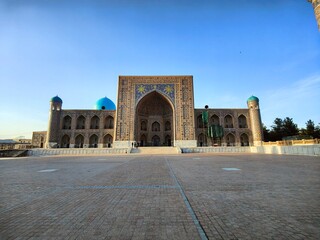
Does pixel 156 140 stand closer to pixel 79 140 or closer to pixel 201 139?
pixel 201 139

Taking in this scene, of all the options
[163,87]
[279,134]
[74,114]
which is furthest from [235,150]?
[74,114]

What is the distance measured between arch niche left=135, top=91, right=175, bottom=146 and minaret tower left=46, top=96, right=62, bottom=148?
14.9 metres

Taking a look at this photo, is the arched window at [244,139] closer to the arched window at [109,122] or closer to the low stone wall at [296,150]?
the low stone wall at [296,150]

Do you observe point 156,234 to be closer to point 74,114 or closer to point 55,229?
point 55,229

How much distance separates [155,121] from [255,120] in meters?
18.7

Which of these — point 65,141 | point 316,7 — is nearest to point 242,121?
point 316,7

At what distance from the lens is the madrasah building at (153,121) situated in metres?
28.4

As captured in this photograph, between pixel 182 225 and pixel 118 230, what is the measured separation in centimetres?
66

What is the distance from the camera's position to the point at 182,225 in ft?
5.87

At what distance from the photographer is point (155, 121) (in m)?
33.7

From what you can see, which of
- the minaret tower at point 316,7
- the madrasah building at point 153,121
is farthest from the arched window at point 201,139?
the minaret tower at point 316,7

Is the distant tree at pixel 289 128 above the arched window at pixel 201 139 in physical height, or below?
above

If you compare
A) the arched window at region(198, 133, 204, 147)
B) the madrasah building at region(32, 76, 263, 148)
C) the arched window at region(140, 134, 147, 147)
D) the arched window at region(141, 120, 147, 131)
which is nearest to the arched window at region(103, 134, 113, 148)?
the madrasah building at region(32, 76, 263, 148)

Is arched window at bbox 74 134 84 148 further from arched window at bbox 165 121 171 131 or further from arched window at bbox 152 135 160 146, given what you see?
arched window at bbox 165 121 171 131
